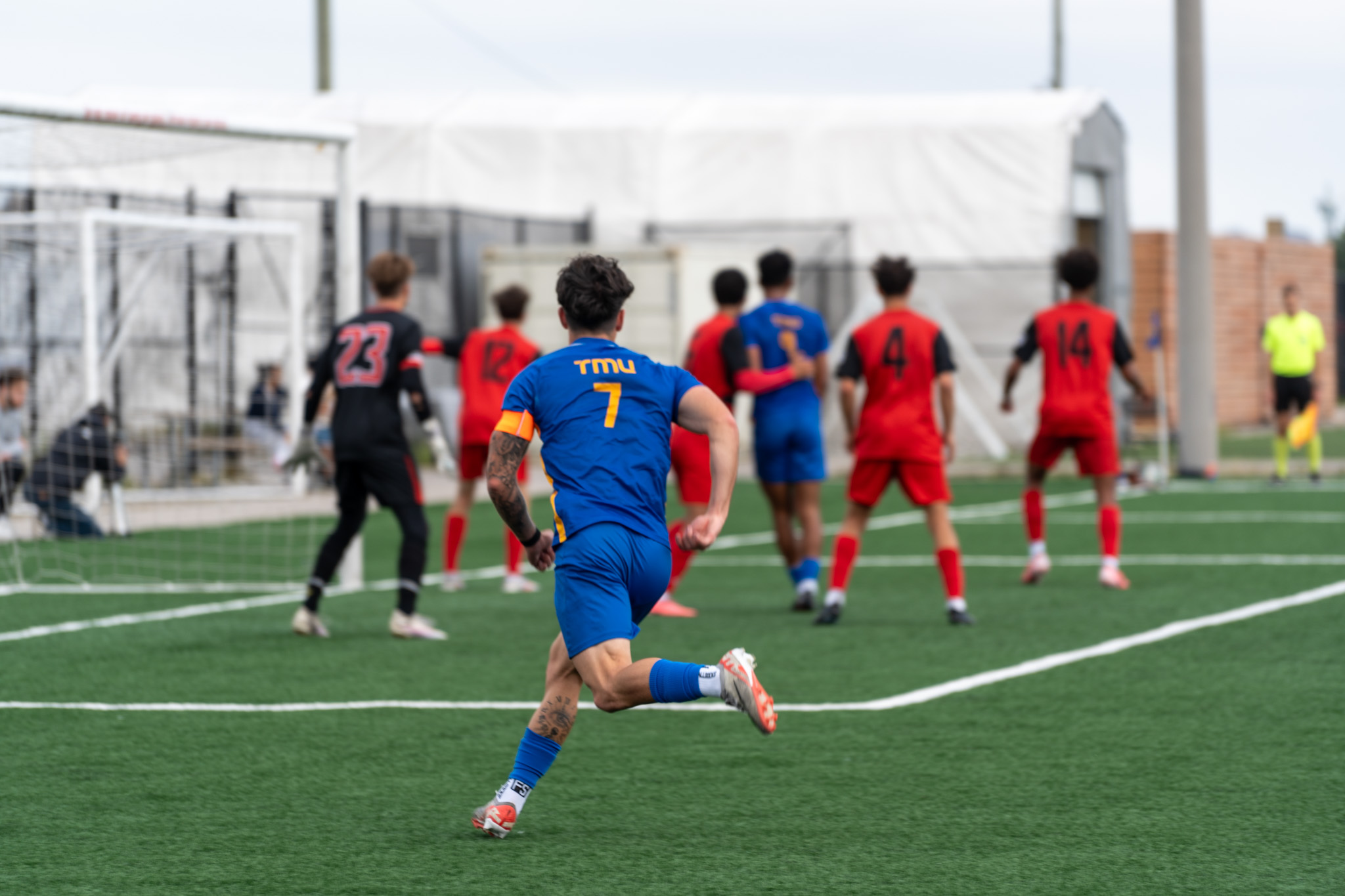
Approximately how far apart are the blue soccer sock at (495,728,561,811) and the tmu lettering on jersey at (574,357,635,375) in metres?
1.07

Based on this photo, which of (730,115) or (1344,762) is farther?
(730,115)

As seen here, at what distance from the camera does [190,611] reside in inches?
425

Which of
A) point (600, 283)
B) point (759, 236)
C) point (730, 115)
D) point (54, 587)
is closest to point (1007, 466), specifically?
point (759, 236)

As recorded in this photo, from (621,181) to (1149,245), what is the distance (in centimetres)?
957

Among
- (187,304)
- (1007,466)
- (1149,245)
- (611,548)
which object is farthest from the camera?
(1149,245)

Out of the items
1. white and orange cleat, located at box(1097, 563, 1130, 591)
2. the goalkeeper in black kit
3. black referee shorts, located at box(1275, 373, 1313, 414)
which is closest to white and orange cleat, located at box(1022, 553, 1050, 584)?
white and orange cleat, located at box(1097, 563, 1130, 591)

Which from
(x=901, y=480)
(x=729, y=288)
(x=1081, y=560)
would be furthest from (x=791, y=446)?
(x=1081, y=560)

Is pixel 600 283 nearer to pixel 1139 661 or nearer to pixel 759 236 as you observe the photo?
pixel 1139 661

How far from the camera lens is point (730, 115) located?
2809 centimetres

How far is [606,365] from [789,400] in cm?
533

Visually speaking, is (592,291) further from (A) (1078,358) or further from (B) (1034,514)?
(B) (1034,514)

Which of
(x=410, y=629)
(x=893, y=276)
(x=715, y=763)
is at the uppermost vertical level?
(x=893, y=276)

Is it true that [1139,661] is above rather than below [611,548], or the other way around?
below

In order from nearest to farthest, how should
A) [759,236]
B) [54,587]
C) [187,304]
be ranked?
[54,587] → [187,304] → [759,236]
